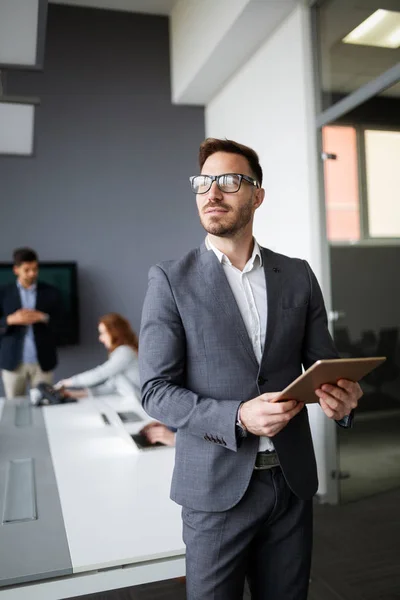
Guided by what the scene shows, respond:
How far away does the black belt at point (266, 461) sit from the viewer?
1317mm

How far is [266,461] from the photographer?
4.33 feet

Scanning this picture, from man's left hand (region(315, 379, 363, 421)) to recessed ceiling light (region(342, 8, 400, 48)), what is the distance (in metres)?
2.66

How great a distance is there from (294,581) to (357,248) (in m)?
2.85

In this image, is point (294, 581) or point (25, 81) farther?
point (25, 81)

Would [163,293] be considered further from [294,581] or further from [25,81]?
[25,81]

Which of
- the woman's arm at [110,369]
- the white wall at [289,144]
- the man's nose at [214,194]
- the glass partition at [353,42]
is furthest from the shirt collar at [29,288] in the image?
the man's nose at [214,194]

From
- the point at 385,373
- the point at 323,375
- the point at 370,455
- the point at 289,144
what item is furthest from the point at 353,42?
the point at 323,375

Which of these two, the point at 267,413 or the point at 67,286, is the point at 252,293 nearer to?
the point at 267,413

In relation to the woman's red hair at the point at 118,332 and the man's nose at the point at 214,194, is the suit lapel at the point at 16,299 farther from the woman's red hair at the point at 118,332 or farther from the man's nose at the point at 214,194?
the man's nose at the point at 214,194

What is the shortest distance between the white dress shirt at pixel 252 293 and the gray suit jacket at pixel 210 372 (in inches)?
1.4

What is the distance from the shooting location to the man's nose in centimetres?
134

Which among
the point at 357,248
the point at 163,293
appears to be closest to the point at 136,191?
the point at 357,248

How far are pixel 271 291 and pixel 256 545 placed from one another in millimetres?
657

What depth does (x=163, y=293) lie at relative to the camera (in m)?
1.33
